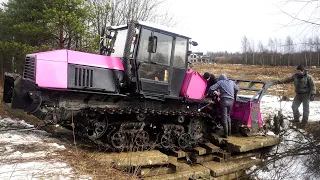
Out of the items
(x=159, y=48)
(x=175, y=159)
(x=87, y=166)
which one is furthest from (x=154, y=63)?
(x=87, y=166)

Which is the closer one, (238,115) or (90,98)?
(90,98)

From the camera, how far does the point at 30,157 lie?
473 cm

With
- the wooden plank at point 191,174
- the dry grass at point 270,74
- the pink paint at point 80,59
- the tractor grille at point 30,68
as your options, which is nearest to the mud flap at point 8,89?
the tractor grille at point 30,68

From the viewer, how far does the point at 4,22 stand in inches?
520

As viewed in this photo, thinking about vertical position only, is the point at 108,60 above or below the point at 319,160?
above

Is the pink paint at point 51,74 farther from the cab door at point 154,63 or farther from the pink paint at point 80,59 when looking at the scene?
the cab door at point 154,63

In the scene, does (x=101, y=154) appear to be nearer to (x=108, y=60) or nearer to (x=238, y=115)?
(x=108, y=60)

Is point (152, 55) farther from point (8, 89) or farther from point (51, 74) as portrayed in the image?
point (8, 89)

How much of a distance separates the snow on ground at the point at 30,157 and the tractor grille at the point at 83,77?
1.28 meters

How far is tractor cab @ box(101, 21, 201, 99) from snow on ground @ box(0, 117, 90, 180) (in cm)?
221

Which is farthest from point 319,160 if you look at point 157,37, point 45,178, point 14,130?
point 14,130

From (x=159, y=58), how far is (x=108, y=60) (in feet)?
3.79

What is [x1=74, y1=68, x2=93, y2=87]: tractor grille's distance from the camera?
5.79 meters

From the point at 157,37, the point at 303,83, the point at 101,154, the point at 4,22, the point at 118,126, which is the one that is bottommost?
the point at 101,154
